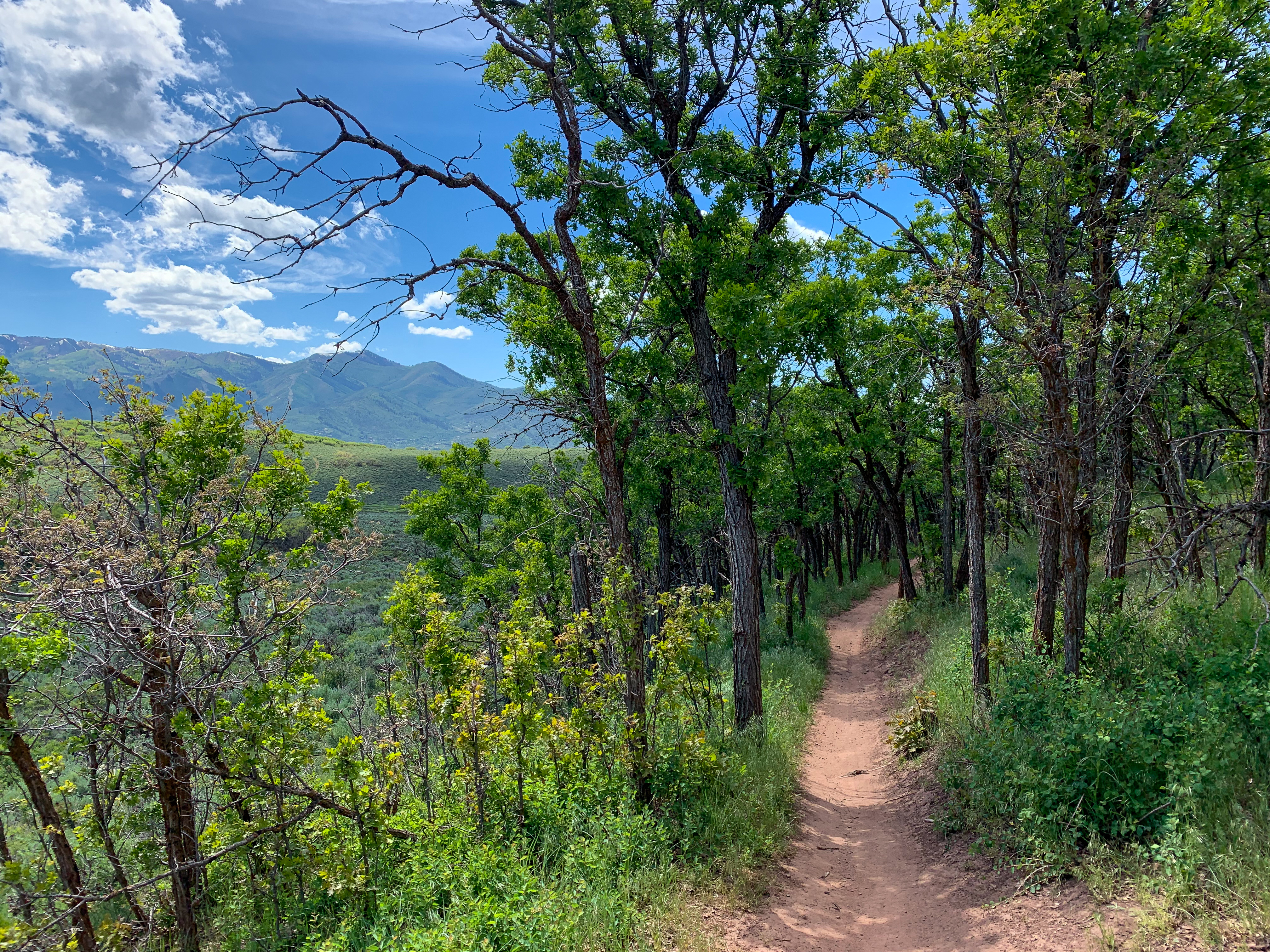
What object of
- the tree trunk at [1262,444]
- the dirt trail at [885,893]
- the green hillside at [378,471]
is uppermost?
the green hillside at [378,471]

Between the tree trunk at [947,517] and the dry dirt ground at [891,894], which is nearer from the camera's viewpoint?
the dry dirt ground at [891,894]

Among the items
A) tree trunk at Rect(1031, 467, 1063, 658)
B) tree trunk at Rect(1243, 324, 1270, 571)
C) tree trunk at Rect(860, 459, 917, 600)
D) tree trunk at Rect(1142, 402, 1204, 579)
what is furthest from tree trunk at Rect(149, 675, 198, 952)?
tree trunk at Rect(860, 459, 917, 600)

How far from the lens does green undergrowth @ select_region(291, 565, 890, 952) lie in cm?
431

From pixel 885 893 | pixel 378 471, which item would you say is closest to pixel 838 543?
pixel 885 893

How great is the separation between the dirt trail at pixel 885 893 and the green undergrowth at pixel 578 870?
41 cm

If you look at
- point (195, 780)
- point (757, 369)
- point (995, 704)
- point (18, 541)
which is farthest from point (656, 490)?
point (18, 541)

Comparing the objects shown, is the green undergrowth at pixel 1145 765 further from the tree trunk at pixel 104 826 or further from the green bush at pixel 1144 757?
the tree trunk at pixel 104 826

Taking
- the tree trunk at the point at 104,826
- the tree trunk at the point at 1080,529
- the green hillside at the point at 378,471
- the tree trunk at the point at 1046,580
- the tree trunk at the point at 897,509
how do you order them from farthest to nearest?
the green hillside at the point at 378,471 < the tree trunk at the point at 897,509 < the tree trunk at the point at 1046,580 < the tree trunk at the point at 1080,529 < the tree trunk at the point at 104,826

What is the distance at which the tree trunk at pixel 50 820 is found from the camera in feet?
16.3

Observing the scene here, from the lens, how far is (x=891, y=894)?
5.94 m

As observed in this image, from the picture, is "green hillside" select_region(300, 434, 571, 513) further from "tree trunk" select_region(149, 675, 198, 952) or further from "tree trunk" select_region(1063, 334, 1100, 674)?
"tree trunk" select_region(1063, 334, 1100, 674)

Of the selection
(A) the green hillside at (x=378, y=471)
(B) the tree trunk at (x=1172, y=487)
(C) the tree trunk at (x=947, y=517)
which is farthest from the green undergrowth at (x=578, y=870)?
(A) the green hillside at (x=378, y=471)

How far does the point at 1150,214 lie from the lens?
5852 millimetres

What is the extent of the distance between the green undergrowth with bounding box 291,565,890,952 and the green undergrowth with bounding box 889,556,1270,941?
2.33m
